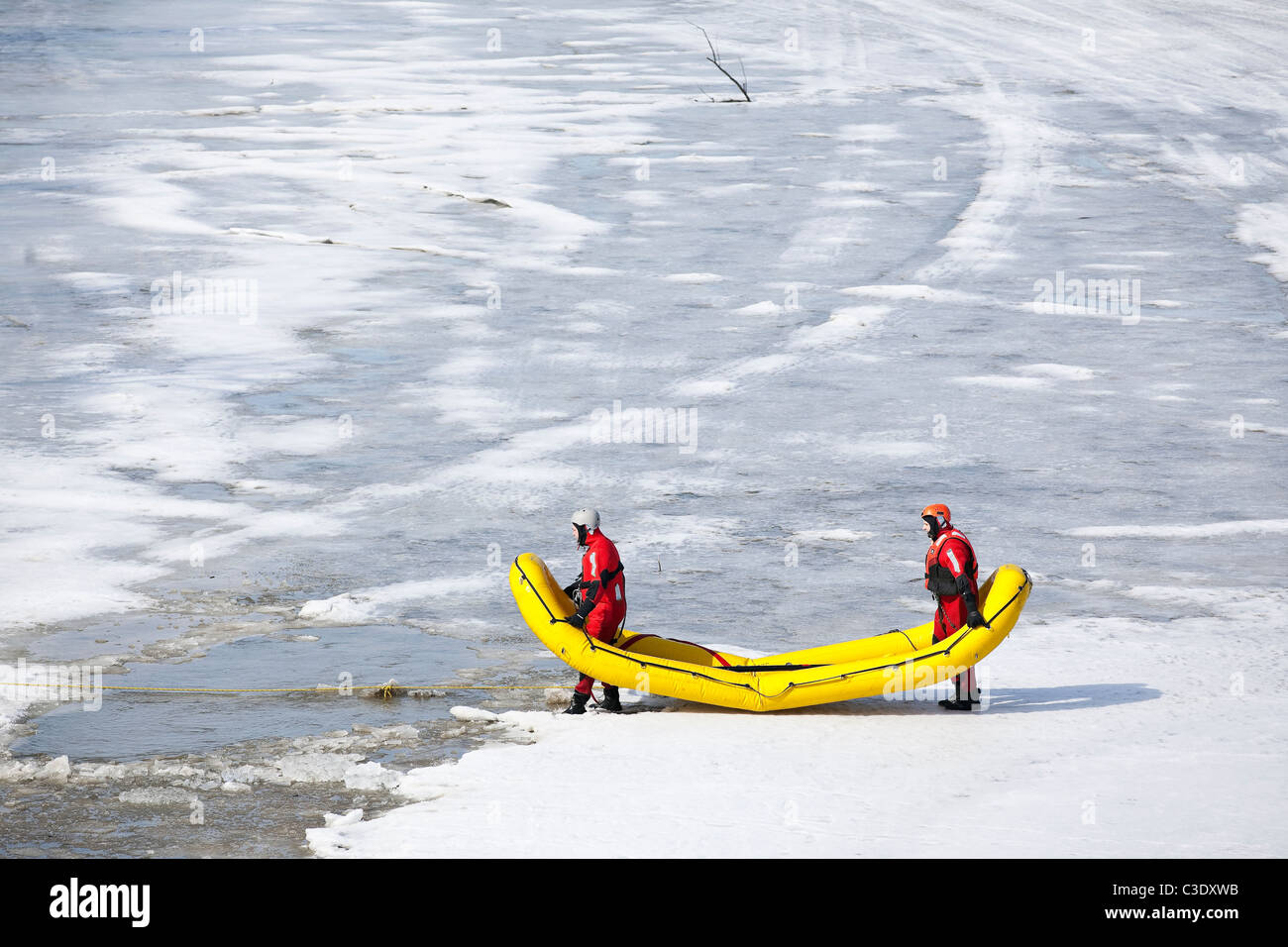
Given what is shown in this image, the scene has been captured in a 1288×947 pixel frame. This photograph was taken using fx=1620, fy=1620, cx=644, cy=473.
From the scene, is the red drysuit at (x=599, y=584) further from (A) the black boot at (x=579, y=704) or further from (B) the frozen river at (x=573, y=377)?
(B) the frozen river at (x=573, y=377)

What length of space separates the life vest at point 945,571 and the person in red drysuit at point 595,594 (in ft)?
5.76

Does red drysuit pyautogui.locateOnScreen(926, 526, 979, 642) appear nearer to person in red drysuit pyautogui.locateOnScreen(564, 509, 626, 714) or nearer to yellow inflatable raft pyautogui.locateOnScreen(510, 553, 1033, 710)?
yellow inflatable raft pyautogui.locateOnScreen(510, 553, 1033, 710)

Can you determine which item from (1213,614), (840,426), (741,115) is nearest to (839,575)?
(1213,614)

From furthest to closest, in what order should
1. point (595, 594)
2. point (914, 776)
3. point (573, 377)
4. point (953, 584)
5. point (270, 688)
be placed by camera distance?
point (573, 377) → point (270, 688) → point (595, 594) → point (953, 584) → point (914, 776)

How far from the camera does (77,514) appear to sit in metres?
12.5

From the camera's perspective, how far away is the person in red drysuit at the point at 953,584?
29.7 feet

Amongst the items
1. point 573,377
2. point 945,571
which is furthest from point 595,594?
point 573,377

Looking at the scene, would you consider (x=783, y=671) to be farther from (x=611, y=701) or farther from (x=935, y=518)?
(x=935, y=518)

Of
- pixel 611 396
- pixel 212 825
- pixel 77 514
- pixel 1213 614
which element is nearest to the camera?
pixel 212 825

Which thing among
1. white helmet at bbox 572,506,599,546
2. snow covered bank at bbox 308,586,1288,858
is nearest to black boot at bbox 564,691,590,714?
snow covered bank at bbox 308,586,1288,858

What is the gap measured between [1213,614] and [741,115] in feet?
70.2

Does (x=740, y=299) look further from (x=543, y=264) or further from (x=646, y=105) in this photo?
(x=646, y=105)

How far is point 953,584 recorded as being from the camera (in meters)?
9.08

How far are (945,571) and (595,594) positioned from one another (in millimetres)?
1975
